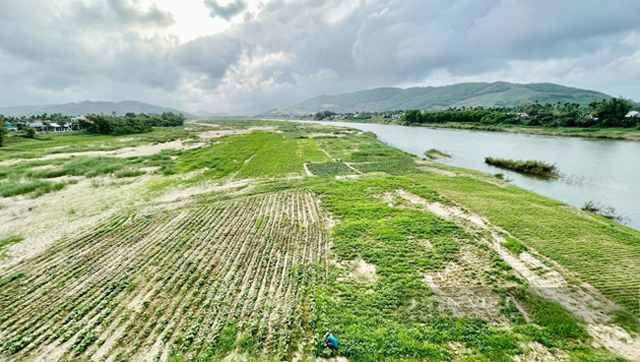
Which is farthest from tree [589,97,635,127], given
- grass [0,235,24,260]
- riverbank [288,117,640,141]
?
grass [0,235,24,260]

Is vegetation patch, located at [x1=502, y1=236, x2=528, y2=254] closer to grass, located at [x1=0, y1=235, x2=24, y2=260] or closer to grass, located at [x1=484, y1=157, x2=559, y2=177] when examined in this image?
grass, located at [x1=484, y1=157, x2=559, y2=177]

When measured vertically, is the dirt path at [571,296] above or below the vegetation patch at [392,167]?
below

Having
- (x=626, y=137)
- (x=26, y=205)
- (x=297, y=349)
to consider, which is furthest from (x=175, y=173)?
(x=626, y=137)

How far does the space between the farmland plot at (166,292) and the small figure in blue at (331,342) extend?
0.79 metres

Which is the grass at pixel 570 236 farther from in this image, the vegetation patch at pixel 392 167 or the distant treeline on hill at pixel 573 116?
the distant treeline on hill at pixel 573 116

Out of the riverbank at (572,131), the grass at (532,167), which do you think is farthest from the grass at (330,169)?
the riverbank at (572,131)

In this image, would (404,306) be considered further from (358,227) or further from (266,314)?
(358,227)

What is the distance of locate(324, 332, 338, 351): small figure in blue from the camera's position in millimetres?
7387

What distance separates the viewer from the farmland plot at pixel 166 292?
7.76 meters

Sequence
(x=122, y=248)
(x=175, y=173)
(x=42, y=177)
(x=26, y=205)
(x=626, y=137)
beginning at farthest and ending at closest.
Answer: (x=626, y=137) < (x=175, y=173) < (x=42, y=177) < (x=26, y=205) < (x=122, y=248)

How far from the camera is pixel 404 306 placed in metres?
9.16

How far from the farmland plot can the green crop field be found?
0.18 feet

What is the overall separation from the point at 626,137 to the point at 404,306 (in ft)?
272

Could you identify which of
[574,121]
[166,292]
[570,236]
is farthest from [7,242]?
[574,121]
